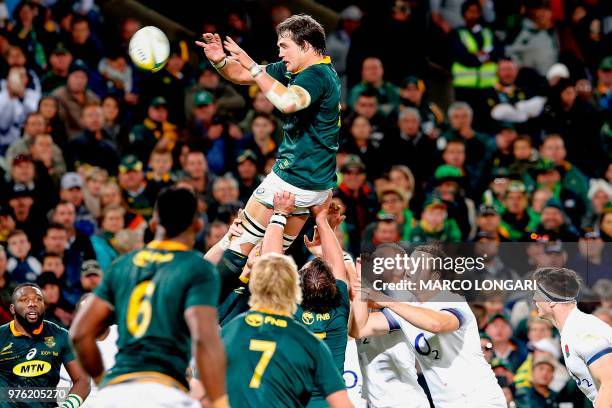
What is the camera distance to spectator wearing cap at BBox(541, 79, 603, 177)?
1606 centimetres

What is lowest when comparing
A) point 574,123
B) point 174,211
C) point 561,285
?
point 574,123

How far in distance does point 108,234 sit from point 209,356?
26.2 ft

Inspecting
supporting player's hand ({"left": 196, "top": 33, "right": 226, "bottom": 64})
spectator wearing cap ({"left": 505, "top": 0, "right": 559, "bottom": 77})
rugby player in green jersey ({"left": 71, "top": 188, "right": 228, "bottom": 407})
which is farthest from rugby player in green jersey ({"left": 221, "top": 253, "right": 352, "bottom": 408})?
spectator wearing cap ({"left": 505, "top": 0, "right": 559, "bottom": 77})

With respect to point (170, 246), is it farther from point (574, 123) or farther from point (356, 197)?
point (574, 123)

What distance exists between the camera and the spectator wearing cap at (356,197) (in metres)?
14.0

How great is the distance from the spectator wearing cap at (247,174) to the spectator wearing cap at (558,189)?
3713mm

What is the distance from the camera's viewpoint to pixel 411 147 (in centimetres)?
1530

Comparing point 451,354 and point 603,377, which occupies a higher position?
point 603,377

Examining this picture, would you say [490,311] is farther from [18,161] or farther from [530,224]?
[18,161]

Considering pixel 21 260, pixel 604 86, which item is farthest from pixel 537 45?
pixel 21 260

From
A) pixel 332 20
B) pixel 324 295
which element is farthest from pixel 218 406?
pixel 332 20

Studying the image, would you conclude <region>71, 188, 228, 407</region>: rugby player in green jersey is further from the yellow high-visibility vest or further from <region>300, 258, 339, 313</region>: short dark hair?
the yellow high-visibility vest

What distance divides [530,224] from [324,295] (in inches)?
281

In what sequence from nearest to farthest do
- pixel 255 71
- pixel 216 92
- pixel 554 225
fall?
1. pixel 255 71
2. pixel 554 225
3. pixel 216 92
